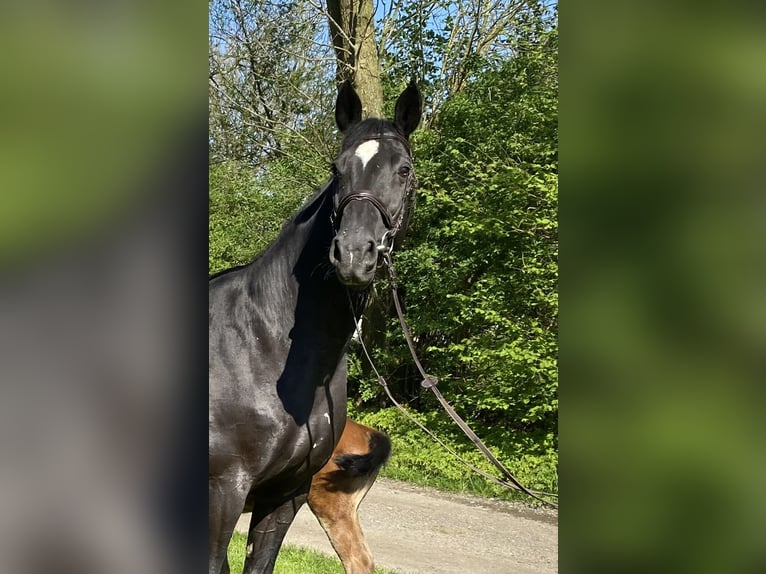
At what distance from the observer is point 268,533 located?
344 cm

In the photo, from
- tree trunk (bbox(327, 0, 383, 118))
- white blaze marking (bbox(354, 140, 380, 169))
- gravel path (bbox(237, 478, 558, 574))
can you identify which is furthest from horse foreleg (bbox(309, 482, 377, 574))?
tree trunk (bbox(327, 0, 383, 118))

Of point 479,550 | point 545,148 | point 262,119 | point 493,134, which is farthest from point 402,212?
point 262,119

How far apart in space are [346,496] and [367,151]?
205cm

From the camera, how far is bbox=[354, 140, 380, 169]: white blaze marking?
2.95 meters

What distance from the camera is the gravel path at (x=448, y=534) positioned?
220 inches

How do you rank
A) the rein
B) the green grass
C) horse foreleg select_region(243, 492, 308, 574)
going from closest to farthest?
the rein < horse foreleg select_region(243, 492, 308, 574) < the green grass

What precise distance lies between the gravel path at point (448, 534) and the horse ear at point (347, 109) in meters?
3.35

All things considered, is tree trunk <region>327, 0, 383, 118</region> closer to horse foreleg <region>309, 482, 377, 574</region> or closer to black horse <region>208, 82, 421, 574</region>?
horse foreleg <region>309, 482, 377, 574</region>

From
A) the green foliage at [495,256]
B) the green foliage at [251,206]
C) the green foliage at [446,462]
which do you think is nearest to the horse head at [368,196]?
the green foliage at [495,256]

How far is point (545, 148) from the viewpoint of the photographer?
24.7 feet

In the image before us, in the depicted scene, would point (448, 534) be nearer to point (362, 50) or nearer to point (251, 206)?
point (362, 50)

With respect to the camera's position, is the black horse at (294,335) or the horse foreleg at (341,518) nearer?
the black horse at (294,335)

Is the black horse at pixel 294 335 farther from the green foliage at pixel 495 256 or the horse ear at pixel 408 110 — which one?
the green foliage at pixel 495 256
